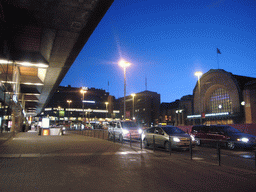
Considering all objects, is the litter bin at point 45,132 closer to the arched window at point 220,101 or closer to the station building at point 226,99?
the station building at point 226,99

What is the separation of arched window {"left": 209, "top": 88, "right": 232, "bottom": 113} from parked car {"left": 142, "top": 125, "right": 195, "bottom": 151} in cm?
4292

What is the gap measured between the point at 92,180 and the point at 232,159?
17.5 feet

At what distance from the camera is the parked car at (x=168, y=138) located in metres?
13.8

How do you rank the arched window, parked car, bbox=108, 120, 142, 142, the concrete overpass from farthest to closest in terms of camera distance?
the arched window → parked car, bbox=108, 120, 142, 142 → the concrete overpass

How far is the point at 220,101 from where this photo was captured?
195 ft

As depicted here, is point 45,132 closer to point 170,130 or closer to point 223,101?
point 170,130

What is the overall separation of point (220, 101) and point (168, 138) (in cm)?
4998

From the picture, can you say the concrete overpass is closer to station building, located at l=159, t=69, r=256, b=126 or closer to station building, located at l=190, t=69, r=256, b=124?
station building, located at l=159, t=69, r=256, b=126

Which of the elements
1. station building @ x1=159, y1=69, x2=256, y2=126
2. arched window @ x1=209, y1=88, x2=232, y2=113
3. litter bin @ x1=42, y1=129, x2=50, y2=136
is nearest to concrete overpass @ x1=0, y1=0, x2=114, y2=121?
litter bin @ x1=42, y1=129, x2=50, y2=136

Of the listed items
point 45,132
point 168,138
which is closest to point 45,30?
point 168,138

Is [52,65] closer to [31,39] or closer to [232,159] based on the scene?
[31,39]

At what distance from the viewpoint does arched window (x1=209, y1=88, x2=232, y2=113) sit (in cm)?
5656

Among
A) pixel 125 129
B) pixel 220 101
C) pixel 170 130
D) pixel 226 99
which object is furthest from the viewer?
pixel 220 101

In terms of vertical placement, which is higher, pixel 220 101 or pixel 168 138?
pixel 220 101
